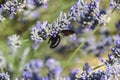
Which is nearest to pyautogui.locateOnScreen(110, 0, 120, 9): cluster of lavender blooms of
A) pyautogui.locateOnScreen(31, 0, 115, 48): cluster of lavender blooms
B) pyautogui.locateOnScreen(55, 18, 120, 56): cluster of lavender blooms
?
pyautogui.locateOnScreen(31, 0, 115, 48): cluster of lavender blooms

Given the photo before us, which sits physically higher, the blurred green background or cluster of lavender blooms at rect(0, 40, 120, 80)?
the blurred green background

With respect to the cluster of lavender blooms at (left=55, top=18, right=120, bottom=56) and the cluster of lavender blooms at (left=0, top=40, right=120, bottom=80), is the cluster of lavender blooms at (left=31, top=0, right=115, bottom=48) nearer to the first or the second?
the cluster of lavender blooms at (left=0, top=40, right=120, bottom=80)

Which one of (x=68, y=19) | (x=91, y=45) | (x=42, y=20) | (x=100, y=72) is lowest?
(x=100, y=72)

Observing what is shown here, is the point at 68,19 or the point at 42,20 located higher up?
the point at 42,20

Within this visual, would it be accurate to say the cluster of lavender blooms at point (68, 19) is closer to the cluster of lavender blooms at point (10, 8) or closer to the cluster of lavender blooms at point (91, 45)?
the cluster of lavender blooms at point (10, 8)

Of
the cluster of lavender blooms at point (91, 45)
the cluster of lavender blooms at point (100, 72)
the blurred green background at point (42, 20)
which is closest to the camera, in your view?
the cluster of lavender blooms at point (100, 72)

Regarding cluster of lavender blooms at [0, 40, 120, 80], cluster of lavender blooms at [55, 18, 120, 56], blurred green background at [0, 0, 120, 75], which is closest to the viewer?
cluster of lavender blooms at [0, 40, 120, 80]

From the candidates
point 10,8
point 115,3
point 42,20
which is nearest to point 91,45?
point 42,20

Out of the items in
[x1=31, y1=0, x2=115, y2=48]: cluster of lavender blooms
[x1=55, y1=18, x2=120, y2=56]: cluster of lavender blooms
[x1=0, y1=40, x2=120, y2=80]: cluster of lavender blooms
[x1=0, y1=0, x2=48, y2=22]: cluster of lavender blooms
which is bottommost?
[x1=0, y1=40, x2=120, y2=80]: cluster of lavender blooms

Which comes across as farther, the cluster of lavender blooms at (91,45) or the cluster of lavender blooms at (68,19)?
the cluster of lavender blooms at (91,45)

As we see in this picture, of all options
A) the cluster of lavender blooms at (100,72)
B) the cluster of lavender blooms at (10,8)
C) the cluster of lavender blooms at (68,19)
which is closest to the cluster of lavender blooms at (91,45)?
the cluster of lavender blooms at (100,72)

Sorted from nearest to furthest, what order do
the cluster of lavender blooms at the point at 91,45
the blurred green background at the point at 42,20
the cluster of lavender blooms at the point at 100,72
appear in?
the cluster of lavender blooms at the point at 100,72, the blurred green background at the point at 42,20, the cluster of lavender blooms at the point at 91,45

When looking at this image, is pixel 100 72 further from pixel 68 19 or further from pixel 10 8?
pixel 10 8
